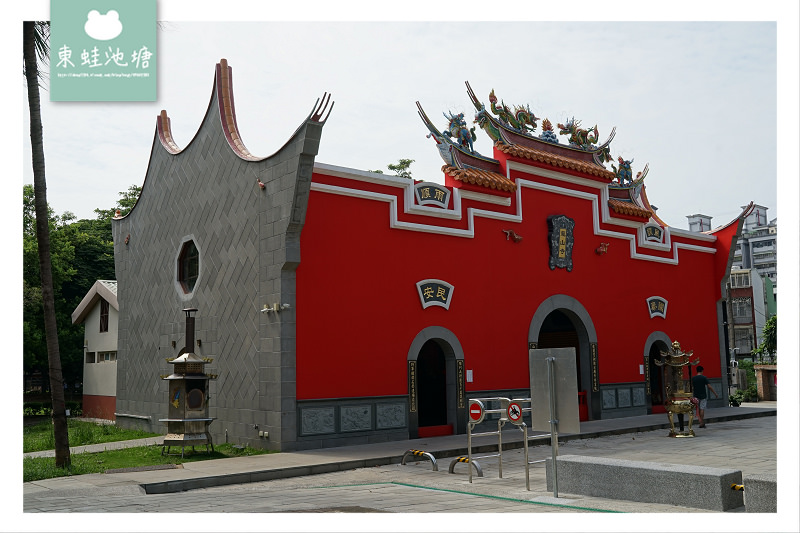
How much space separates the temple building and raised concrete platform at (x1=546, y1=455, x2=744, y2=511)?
21.1 feet

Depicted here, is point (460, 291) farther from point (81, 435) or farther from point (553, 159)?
point (81, 435)

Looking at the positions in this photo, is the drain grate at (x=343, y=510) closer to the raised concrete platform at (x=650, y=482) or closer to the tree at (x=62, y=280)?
the raised concrete platform at (x=650, y=482)

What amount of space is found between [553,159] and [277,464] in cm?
1141

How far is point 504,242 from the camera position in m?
18.3

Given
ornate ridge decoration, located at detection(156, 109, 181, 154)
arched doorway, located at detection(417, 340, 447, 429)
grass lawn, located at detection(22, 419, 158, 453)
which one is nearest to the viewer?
grass lawn, located at detection(22, 419, 158, 453)

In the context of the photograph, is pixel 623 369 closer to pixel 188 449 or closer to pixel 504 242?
pixel 504 242

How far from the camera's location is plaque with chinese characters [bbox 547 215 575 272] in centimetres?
1938

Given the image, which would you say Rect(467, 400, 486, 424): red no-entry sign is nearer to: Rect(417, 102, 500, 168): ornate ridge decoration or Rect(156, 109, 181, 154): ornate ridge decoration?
Rect(417, 102, 500, 168): ornate ridge decoration

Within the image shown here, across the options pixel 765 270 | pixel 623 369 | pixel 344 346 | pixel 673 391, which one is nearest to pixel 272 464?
pixel 344 346

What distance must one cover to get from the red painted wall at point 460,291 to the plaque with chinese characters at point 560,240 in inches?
9.3

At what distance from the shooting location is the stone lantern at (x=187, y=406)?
→ 1359cm

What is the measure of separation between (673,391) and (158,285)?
515 inches

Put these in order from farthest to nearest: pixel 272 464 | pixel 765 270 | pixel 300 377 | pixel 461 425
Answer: pixel 765 270, pixel 461 425, pixel 300 377, pixel 272 464

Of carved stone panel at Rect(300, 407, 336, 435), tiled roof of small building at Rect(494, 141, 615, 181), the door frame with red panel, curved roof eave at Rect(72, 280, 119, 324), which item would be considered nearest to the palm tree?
carved stone panel at Rect(300, 407, 336, 435)
